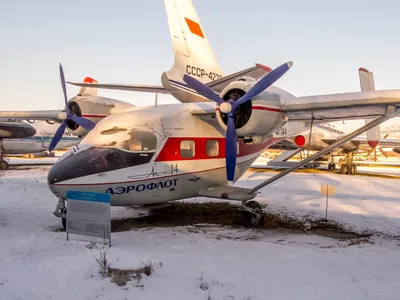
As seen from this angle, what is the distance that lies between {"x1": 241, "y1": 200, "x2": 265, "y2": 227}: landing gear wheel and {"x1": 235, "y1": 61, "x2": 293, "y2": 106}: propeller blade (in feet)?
11.6

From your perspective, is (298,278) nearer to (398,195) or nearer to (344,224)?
(344,224)

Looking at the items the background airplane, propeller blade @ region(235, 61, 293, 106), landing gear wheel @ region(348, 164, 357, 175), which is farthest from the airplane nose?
landing gear wheel @ region(348, 164, 357, 175)

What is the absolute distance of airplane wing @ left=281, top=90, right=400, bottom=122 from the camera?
8859mm

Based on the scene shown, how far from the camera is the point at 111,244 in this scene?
25.2ft

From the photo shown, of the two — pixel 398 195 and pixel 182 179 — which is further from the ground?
pixel 182 179

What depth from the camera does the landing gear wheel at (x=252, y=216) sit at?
1071 cm

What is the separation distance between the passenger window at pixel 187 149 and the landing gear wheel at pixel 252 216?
2.50m

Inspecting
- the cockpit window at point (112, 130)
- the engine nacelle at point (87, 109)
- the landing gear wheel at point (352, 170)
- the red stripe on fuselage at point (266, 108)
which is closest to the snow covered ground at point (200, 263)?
the cockpit window at point (112, 130)

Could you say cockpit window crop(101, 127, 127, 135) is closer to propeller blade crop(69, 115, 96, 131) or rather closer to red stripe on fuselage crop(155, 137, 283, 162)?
red stripe on fuselage crop(155, 137, 283, 162)

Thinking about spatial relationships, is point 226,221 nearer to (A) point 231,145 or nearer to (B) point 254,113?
(A) point 231,145

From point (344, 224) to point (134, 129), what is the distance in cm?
754

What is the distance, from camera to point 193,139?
36.4ft

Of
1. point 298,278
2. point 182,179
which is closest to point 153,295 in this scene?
point 298,278

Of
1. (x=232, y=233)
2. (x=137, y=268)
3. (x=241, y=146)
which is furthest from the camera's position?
(x=241, y=146)
